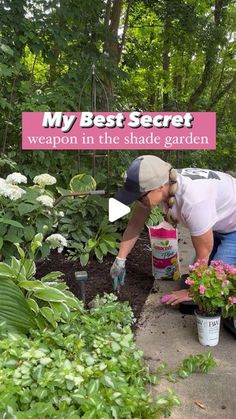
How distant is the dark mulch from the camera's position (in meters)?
3.04

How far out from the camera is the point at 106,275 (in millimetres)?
3387

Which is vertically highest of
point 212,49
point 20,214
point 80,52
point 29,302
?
point 212,49

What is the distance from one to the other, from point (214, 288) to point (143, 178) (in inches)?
26.6

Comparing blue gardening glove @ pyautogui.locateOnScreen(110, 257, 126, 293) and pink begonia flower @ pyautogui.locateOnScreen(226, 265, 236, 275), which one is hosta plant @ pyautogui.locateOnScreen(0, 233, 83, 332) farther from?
pink begonia flower @ pyautogui.locateOnScreen(226, 265, 236, 275)

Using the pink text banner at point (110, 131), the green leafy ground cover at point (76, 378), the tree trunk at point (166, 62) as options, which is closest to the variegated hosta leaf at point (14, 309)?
the green leafy ground cover at point (76, 378)

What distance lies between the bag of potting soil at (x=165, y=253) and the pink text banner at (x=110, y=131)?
818 millimetres

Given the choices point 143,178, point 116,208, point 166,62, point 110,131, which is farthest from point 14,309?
point 166,62

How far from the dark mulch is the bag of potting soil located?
5.6 inches

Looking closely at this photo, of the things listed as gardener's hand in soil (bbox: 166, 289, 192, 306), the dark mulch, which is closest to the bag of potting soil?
the dark mulch

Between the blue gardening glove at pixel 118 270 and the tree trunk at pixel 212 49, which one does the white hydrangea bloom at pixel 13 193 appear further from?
the tree trunk at pixel 212 49

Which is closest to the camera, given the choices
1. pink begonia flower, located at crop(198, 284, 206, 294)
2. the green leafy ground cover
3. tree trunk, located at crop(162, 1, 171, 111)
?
the green leafy ground cover

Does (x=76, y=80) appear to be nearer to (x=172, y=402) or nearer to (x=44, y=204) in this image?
(x=44, y=204)

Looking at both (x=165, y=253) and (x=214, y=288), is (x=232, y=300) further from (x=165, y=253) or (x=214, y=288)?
(x=165, y=253)

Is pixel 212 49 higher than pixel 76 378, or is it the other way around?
pixel 212 49
